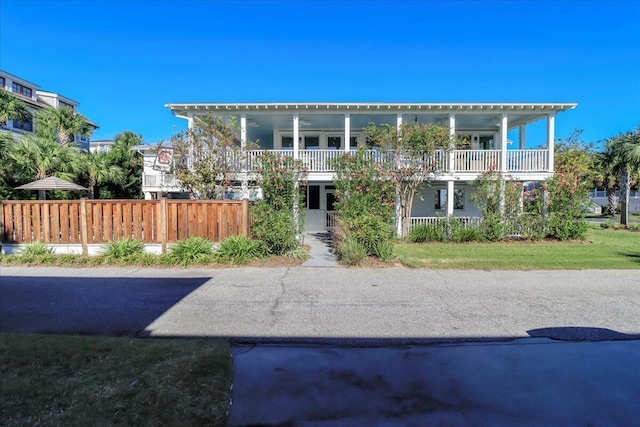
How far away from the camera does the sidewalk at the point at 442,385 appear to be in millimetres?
2822

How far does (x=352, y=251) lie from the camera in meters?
9.52

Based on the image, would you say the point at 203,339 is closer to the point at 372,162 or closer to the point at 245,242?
the point at 245,242

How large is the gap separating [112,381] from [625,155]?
25286mm

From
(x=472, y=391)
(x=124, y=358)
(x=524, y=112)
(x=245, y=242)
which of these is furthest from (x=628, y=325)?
(x=524, y=112)

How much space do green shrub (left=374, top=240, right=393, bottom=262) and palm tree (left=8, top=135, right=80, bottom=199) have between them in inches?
575

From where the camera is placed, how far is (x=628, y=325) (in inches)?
195

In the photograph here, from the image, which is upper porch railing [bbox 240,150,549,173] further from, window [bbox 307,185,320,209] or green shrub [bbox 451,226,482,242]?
window [bbox 307,185,320,209]

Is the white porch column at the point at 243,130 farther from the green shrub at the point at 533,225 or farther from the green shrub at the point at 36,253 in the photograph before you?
the green shrub at the point at 533,225

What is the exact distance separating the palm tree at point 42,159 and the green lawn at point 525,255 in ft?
52.2

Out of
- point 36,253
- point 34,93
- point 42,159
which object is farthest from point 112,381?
point 34,93

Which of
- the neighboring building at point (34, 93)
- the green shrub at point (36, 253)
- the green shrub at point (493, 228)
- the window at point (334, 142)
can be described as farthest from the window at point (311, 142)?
the neighboring building at point (34, 93)

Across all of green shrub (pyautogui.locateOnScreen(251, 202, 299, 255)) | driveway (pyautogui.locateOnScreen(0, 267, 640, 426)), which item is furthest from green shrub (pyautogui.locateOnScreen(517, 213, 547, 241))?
green shrub (pyautogui.locateOnScreen(251, 202, 299, 255))

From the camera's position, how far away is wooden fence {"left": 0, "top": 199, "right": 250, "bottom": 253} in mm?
10555

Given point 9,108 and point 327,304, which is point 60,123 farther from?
point 327,304
